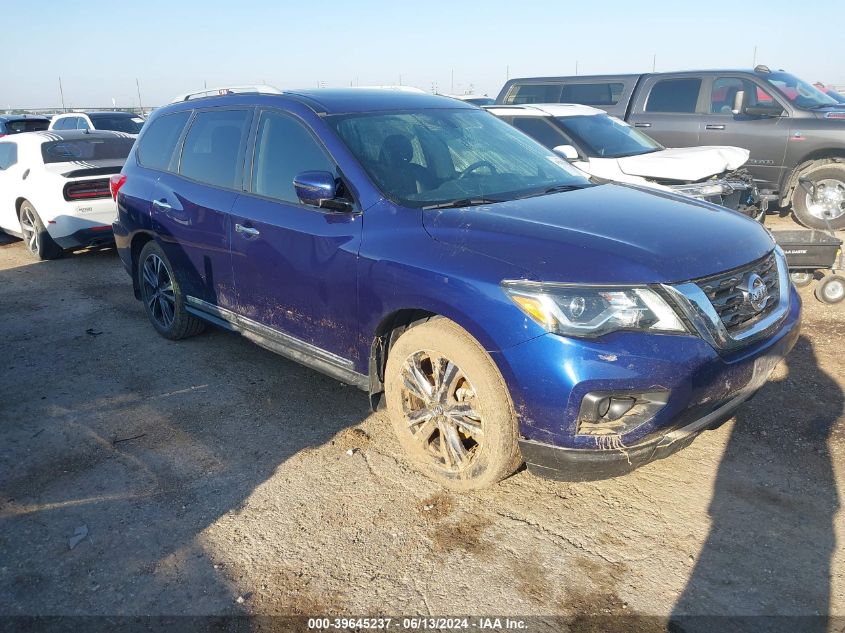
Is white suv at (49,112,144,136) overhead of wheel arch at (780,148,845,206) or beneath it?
overhead

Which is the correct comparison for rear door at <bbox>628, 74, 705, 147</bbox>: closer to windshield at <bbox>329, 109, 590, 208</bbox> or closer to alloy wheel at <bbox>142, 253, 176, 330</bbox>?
Result: windshield at <bbox>329, 109, 590, 208</bbox>

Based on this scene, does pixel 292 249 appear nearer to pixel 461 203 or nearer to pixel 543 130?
pixel 461 203

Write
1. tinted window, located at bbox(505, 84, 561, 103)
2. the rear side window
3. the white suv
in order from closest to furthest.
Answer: the rear side window
tinted window, located at bbox(505, 84, 561, 103)
the white suv

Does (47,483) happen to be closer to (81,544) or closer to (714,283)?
(81,544)

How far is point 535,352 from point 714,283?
0.84 meters

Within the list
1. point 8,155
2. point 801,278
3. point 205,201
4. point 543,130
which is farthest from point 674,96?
point 8,155

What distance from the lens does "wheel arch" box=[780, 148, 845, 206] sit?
9055mm

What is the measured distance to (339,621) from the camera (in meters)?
2.56

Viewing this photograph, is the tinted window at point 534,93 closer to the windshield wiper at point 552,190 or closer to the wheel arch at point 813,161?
the wheel arch at point 813,161

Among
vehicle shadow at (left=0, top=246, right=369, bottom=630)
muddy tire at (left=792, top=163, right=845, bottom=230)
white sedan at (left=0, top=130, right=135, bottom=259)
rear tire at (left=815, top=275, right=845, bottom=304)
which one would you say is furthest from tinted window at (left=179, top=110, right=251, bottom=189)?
muddy tire at (left=792, top=163, right=845, bottom=230)

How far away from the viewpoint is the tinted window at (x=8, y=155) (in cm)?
906

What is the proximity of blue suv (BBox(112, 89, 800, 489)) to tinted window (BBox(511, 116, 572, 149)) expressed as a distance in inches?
150

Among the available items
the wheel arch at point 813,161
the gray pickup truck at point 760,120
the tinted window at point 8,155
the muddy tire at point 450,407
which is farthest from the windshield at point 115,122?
the muddy tire at point 450,407

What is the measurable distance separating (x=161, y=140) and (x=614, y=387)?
4.14m
